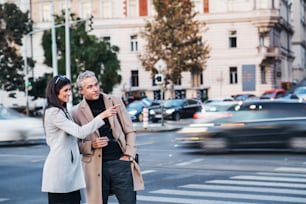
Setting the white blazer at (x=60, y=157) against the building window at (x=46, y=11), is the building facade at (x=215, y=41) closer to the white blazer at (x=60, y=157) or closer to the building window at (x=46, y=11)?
the building window at (x=46, y=11)

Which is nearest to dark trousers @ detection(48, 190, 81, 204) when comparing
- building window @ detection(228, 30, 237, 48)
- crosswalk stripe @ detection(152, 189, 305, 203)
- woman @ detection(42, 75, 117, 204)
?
woman @ detection(42, 75, 117, 204)

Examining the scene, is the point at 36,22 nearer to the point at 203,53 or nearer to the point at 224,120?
the point at 203,53

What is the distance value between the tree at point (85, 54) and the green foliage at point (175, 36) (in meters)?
5.07

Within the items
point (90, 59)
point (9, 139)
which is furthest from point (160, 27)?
point (9, 139)

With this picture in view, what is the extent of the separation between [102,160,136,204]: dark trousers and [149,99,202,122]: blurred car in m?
30.7

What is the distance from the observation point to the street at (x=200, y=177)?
32.1ft

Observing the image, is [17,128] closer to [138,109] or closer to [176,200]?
[176,200]

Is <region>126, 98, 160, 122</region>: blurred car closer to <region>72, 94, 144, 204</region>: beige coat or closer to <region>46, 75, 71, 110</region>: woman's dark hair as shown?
<region>72, 94, 144, 204</region>: beige coat

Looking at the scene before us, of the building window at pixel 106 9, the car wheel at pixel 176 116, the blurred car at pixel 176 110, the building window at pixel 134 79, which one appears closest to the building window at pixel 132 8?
the building window at pixel 106 9

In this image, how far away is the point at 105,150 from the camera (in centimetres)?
586

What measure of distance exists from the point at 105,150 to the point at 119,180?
32cm

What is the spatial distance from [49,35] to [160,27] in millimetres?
9147

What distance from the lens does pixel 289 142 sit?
16000 millimetres

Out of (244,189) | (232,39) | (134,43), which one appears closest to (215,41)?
(232,39)
